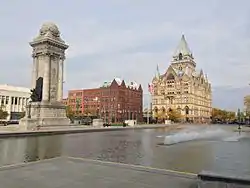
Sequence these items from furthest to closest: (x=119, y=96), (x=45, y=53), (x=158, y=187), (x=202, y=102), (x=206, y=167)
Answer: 1. (x=202, y=102)
2. (x=119, y=96)
3. (x=45, y=53)
4. (x=206, y=167)
5. (x=158, y=187)

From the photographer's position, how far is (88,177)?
31.0ft

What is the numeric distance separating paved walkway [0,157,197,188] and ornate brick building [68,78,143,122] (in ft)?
421

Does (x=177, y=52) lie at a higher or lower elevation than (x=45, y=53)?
higher

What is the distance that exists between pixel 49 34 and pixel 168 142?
39.1 meters

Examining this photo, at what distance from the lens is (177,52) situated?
621 ft

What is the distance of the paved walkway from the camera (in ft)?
27.5

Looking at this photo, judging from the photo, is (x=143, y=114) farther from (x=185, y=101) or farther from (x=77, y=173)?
(x=77, y=173)

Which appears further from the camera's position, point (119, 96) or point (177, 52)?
point (177, 52)

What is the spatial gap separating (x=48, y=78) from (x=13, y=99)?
69.7m

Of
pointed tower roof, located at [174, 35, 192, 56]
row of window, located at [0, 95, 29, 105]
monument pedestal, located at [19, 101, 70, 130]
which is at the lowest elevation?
monument pedestal, located at [19, 101, 70, 130]

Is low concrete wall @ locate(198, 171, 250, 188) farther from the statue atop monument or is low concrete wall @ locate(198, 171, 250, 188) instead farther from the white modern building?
the white modern building

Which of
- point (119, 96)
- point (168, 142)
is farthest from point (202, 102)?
point (168, 142)

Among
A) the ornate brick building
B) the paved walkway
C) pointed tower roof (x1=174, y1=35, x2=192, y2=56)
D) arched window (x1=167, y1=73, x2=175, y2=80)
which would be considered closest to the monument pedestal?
the paved walkway

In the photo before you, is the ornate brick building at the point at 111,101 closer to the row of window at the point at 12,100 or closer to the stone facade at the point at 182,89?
the stone facade at the point at 182,89
